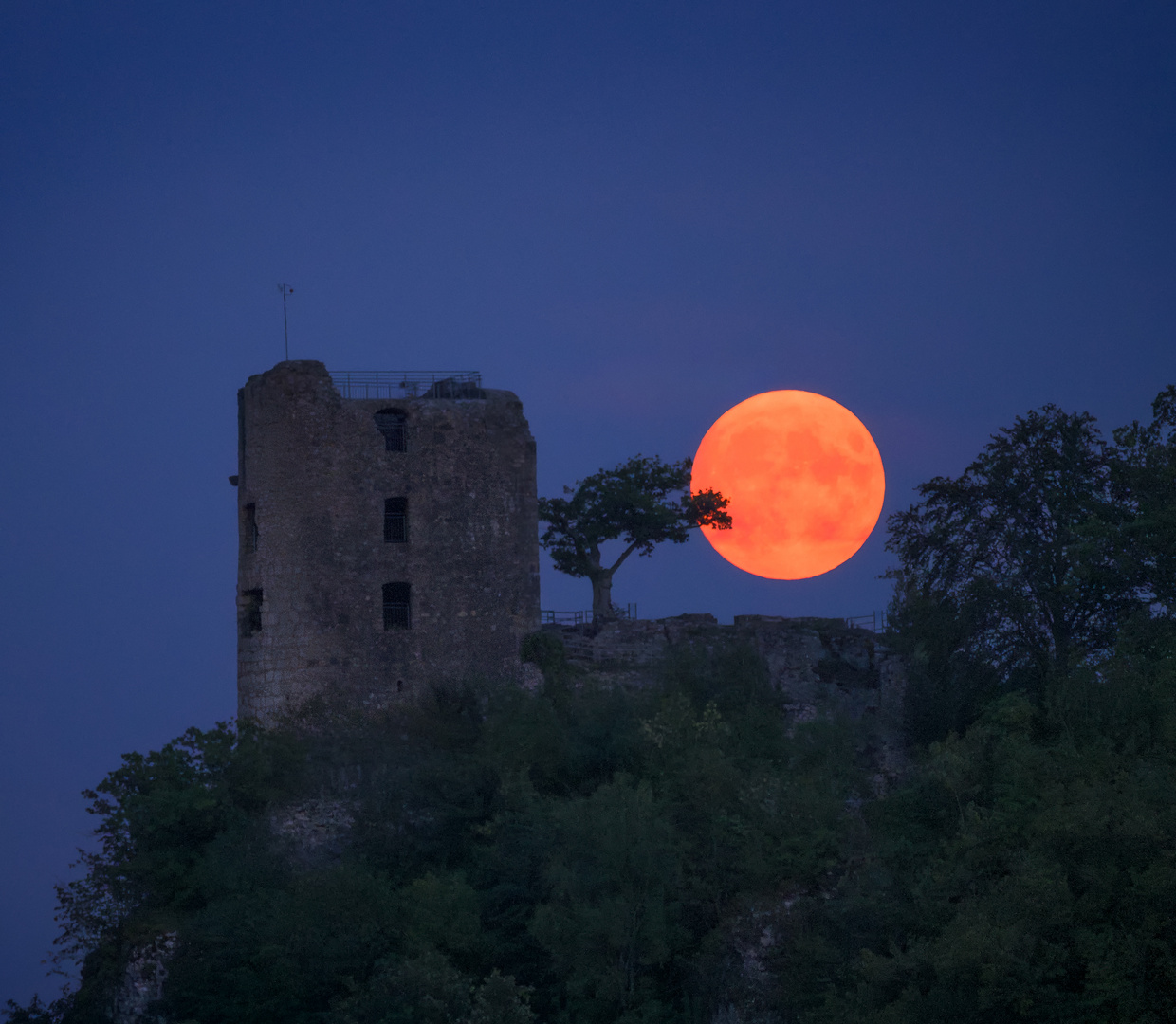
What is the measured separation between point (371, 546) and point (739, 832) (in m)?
13.2

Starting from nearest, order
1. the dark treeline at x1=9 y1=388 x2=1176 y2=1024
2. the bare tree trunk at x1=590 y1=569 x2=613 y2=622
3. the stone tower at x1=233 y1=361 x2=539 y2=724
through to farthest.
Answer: the dark treeline at x1=9 y1=388 x2=1176 y2=1024
the stone tower at x1=233 y1=361 x2=539 y2=724
the bare tree trunk at x1=590 y1=569 x2=613 y2=622

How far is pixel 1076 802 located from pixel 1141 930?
2681 mm

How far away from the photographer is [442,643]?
39.0m

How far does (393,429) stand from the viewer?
4000cm

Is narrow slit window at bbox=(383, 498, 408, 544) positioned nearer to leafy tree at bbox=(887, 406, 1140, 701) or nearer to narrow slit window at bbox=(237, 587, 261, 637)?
narrow slit window at bbox=(237, 587, 261, 637)

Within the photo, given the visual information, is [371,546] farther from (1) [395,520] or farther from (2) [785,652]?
(2) [785,652]

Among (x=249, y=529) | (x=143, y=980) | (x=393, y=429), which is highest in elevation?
(x=393, y=429)

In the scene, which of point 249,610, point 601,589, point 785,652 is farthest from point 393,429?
point 785,652

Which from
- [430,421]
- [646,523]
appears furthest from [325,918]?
[646,523]

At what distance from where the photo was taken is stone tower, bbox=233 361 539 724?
38.5m

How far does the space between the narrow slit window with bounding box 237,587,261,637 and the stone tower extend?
0.04m

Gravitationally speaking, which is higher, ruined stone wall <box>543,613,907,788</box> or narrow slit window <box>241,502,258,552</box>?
narrow slit window <box>241,502,258,552</box>

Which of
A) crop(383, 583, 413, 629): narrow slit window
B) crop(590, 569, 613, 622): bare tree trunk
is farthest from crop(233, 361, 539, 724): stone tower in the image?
crop(590, 569, 613, 622): bare tree trunk

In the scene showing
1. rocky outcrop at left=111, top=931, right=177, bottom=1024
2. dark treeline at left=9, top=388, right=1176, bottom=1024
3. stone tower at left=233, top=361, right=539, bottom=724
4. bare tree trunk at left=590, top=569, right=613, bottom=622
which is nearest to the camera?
dark treeline at left=9, top=388, right=1176, bottom=1024
